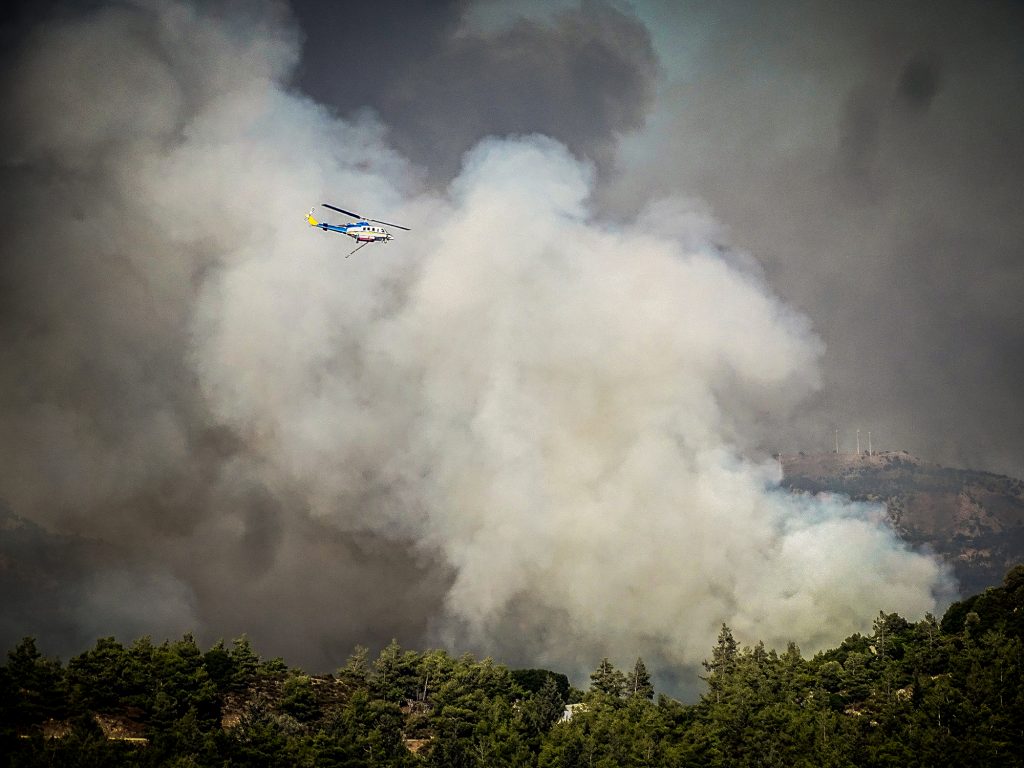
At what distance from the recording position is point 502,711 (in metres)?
157

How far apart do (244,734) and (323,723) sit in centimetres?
2465

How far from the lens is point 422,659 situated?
181375mm

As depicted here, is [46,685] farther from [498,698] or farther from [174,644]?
[498,698]

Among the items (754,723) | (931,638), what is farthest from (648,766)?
(931,638)

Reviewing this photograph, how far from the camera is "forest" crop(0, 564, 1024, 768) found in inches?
4879

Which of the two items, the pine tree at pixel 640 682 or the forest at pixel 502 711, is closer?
the forest at pixel 502 711

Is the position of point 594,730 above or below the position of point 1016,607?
below

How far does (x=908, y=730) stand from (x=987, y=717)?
42.5ft

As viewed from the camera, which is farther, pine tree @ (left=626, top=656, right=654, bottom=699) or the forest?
pine tree @ (left=626, top=656, right=654, bottom=699)

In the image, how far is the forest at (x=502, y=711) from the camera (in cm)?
12394

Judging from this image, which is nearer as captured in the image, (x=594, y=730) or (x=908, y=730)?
(x=908, y=730)

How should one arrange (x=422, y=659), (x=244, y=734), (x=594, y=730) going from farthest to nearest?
1. (x=422, y=659)
2. (x=594, y=730)
3. (x=244, y=734)

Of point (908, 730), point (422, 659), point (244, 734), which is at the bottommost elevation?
point (244, 734)

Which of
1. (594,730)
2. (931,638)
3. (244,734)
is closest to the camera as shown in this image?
(244,734)
